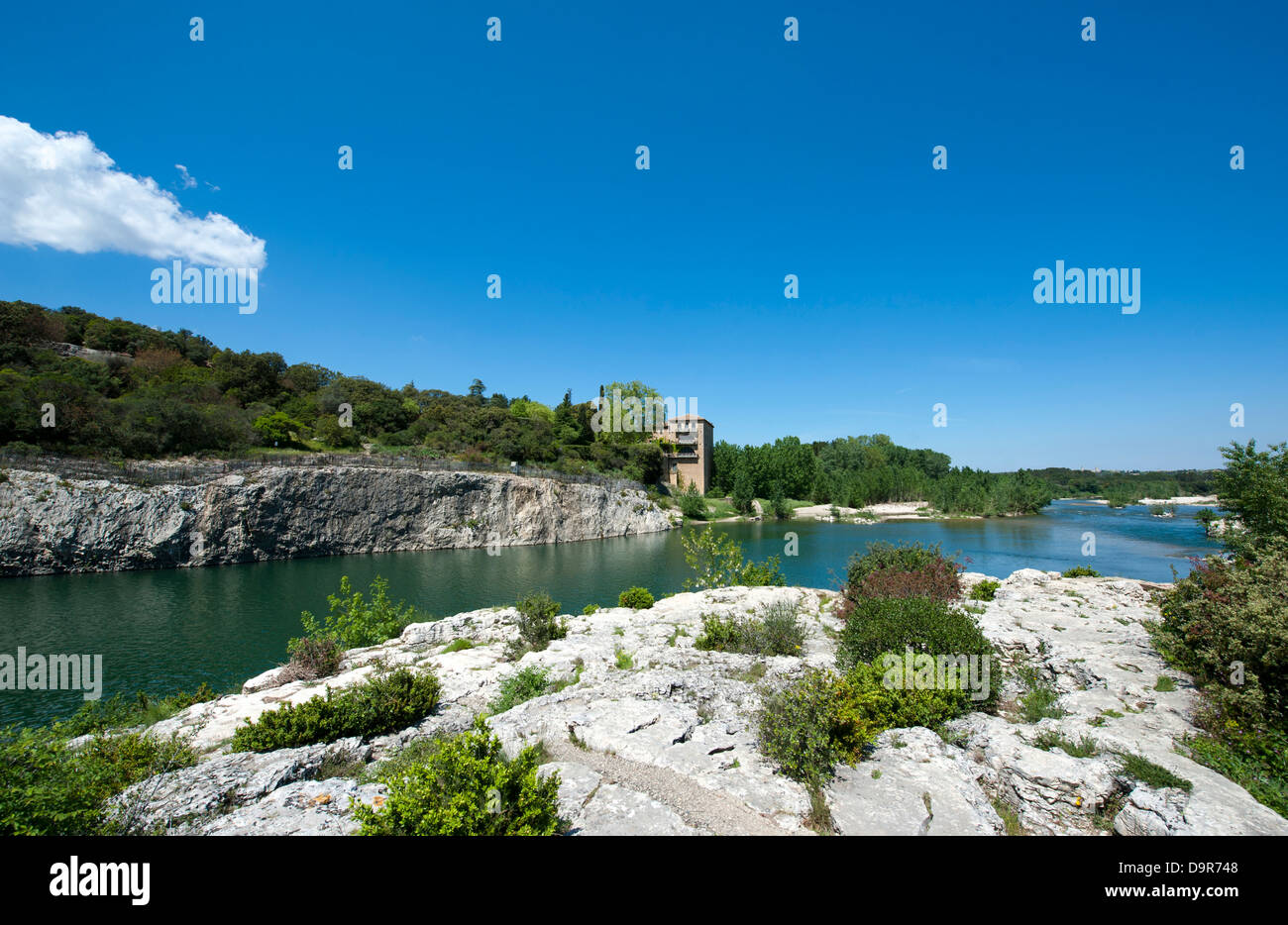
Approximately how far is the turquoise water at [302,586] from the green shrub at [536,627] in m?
9.24

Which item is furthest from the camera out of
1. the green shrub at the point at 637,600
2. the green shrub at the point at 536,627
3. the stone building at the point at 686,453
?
the stone building at the point at 686,453

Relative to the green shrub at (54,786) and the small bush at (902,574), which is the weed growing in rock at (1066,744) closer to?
the small bush at (902,574)

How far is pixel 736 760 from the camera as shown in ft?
23.2

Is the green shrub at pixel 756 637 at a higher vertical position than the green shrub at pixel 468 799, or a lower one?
lower

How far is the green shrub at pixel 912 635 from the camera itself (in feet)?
35.0

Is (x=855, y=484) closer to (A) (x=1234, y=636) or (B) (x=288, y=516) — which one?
(B) (x=288, y=516)

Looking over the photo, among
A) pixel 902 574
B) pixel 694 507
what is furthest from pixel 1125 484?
pixel 902 574

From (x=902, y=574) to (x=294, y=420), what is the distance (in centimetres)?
5797

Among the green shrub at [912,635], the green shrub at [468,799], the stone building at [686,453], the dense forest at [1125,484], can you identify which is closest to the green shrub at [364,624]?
the green shrub at [468,799]

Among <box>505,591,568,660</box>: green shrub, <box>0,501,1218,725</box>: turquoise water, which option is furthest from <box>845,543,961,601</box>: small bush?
<box>505,591,568,660</box>: green shrub

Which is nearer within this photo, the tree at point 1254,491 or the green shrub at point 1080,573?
the tree at point 1254,491
